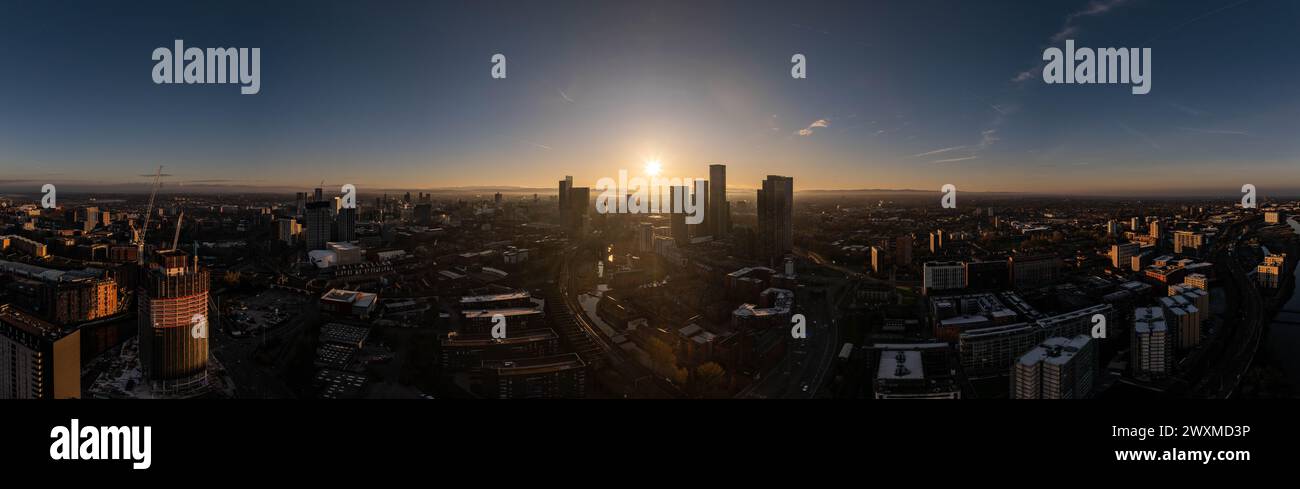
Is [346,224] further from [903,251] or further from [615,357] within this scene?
[903,251]

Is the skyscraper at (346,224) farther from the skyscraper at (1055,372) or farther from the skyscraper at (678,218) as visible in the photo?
the skyscraper at (1055,372)

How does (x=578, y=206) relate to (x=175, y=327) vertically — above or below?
above

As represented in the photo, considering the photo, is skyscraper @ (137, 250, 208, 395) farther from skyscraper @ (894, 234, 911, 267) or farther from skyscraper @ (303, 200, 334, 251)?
skyscraper @ (894, 234, 911, 267)

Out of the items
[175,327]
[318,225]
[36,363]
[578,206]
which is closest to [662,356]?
[578,206]

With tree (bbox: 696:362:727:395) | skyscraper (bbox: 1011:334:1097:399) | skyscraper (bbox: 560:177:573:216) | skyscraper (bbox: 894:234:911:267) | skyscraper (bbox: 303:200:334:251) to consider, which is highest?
skyscraper (bbox: 560:177:573:216)

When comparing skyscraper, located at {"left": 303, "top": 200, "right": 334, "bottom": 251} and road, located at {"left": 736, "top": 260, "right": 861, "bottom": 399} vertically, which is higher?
skyscraper, located at {"left": 303, "top": 200, "right": 334, "bottom": 251}

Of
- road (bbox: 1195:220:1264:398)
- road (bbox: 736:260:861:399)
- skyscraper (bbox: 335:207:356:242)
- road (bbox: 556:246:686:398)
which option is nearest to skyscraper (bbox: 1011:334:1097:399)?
road (bbox: 1195:220:1264:398)
